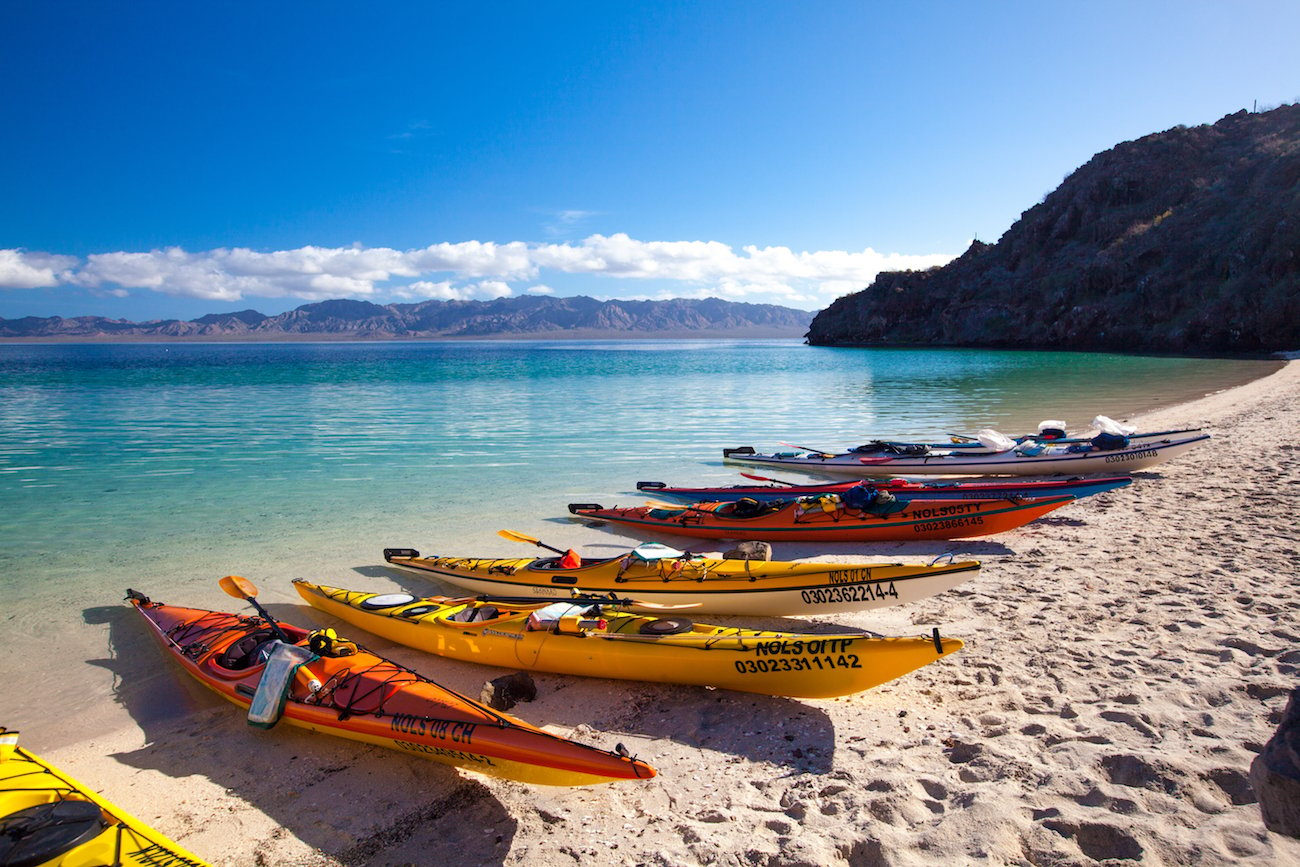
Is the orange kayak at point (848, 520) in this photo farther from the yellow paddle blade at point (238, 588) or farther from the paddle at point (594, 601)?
the yellow paddle blade at point (238, 588)

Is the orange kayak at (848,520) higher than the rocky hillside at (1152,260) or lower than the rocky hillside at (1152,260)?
lower

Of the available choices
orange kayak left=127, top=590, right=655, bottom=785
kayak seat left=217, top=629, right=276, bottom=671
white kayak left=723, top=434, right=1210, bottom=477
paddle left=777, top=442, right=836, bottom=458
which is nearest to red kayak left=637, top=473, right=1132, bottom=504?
white kayak left=723, top=434, right=1210, bottom=477

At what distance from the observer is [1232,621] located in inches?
211

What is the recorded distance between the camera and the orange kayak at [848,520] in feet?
27.9

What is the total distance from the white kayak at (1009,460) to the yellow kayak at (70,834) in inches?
479

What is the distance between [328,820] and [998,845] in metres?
3.68

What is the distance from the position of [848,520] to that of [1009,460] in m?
5.23

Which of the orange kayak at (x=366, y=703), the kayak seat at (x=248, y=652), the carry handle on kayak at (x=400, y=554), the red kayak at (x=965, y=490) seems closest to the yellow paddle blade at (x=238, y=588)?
the orange kayak at (x=366, y=703)

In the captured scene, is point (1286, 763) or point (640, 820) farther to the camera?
point (640, 820)

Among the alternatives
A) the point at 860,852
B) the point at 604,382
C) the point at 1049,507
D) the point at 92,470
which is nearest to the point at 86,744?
the point at 860,852

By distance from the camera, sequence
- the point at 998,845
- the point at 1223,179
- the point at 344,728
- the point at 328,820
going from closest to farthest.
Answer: the point at 998,845, the point at 328,820, the point at 344,728, the point at 1223,179

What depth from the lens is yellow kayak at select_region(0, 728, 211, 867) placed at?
308 centimetres

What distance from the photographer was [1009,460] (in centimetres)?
1230

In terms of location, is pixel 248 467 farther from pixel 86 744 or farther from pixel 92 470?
pixel 86 744
